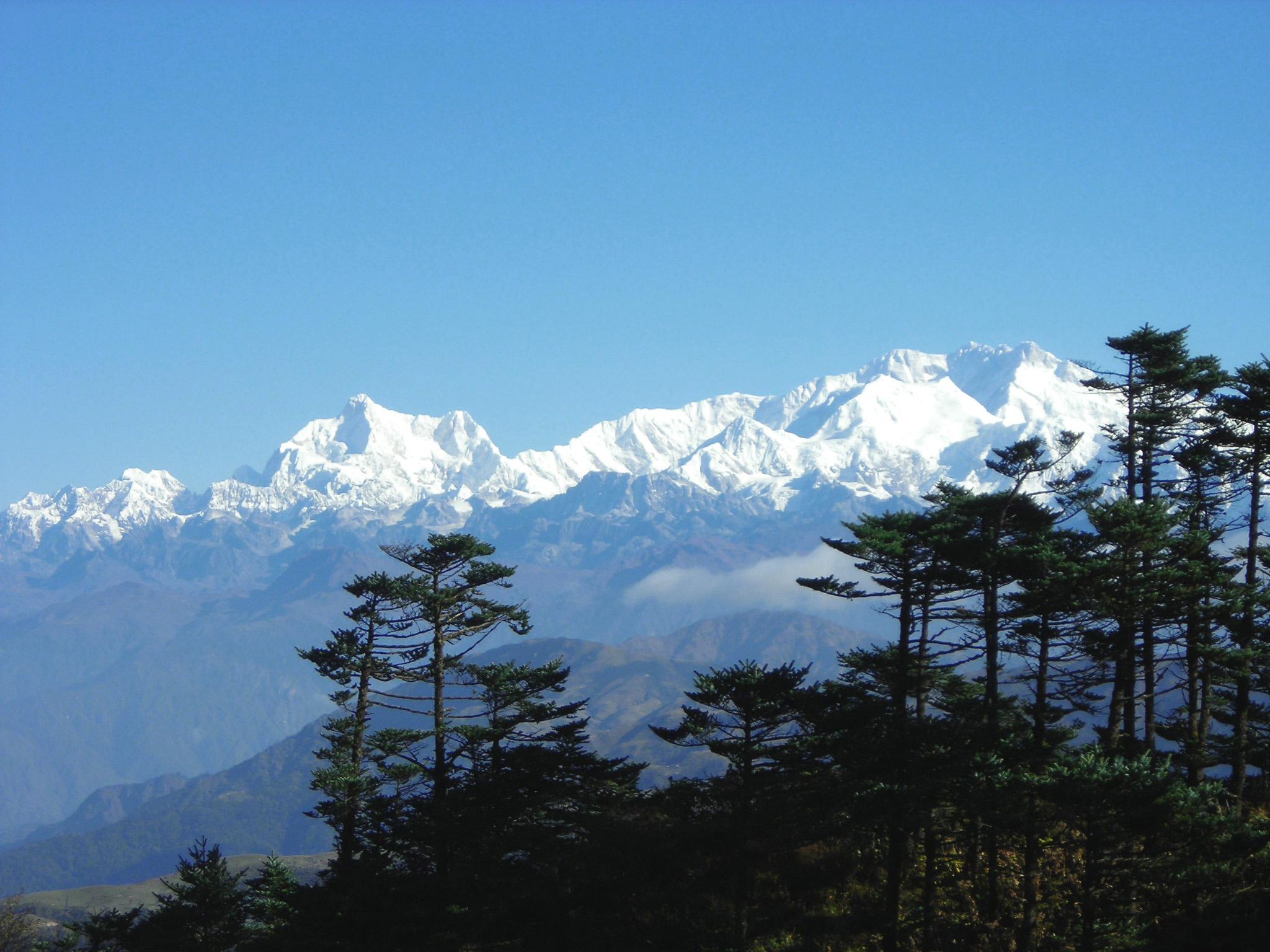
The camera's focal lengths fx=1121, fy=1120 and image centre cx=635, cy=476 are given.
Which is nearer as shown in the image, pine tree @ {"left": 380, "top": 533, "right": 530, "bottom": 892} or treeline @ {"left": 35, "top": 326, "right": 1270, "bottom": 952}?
treeline @ {"left": 35, "top": 326, "right": 1270, "bottom": 952}

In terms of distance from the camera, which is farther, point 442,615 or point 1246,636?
point 442,615

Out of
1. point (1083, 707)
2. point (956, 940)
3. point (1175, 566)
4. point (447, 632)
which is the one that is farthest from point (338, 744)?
point (1175, 566)

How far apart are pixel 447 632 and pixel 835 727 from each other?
16.8 m

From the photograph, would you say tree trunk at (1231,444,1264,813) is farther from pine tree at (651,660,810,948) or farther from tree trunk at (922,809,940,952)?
pine tree at (651,660,810,948)

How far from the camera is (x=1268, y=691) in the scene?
36156mm

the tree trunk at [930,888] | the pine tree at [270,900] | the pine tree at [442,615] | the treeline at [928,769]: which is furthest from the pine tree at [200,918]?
the tree trunk at [930,888]

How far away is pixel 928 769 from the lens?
1182 inches

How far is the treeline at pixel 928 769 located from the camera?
27.2 metres

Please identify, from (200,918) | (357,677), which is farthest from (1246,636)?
(200,918)

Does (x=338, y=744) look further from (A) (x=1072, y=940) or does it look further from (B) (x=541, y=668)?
(A) (x=1072, y=940)

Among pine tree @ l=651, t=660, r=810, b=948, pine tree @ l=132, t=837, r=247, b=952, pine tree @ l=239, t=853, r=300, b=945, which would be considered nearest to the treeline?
pine tree @ l=651, t=660, r=810, b=948

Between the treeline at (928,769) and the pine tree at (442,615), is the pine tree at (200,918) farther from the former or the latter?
the pine tree at (442,615)

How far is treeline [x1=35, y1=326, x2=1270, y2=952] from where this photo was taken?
27.2m

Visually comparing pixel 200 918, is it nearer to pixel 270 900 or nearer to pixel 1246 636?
pixel 270 900
